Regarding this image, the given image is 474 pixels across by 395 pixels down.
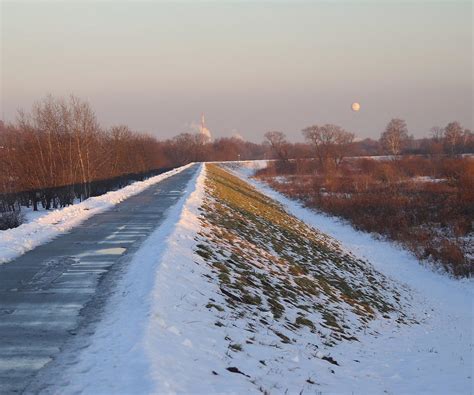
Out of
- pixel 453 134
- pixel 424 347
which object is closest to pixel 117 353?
pixel 424 347

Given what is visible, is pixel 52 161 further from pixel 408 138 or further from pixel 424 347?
pixel 408 138

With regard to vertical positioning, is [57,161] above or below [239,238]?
above

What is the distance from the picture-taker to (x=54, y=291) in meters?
7.41

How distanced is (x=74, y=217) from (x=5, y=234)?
3.98 meters

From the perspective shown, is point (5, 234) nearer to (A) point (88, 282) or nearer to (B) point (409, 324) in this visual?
(A) point (88, 282)

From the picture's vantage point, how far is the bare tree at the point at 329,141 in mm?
105881

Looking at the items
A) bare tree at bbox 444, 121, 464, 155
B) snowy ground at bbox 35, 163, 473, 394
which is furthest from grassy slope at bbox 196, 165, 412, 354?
bare tree at bbox 444, 121, 464, 155

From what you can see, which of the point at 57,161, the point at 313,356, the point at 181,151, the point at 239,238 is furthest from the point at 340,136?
the point at 313,356

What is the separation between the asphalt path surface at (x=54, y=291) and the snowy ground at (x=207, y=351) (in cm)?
32

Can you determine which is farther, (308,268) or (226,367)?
(308,268)

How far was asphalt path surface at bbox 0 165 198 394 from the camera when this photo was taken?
5012mm

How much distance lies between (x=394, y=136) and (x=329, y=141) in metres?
37.3

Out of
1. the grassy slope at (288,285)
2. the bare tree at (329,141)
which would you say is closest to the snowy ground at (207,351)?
the grassy slope at (288,285)

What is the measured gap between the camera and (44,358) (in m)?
4.93
